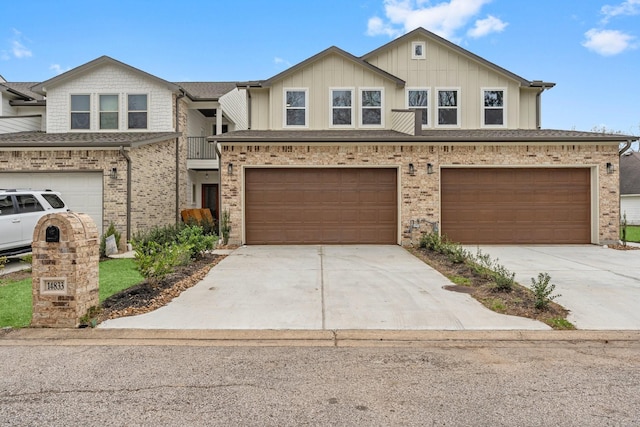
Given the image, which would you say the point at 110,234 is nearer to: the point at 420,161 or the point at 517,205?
the point at 420,161

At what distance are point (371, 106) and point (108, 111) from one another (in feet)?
33.2

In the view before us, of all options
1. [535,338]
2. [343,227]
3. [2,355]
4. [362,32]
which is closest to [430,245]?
[343,227]

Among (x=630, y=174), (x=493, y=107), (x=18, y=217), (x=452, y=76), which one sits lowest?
(x=18, y=217)

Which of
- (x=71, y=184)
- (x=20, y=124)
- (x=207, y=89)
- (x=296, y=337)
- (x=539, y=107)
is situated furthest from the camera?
(x=207, y=89)

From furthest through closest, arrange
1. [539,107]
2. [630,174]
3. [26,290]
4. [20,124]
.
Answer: [630,174] < [20,124] < [539,107] < [26,290]

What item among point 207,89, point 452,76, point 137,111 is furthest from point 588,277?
point 207,89

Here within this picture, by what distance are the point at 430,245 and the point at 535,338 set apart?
7.32 metres

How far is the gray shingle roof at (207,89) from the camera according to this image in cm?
1945

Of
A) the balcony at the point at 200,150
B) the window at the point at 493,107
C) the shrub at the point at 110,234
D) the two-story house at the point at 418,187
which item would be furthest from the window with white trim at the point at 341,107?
the shrub at the point at 110,234

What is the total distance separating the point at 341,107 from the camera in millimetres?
16297

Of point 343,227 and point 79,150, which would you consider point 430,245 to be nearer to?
point 343,227

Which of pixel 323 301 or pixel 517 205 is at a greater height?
pixel 517 205

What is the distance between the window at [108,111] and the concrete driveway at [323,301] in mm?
9837

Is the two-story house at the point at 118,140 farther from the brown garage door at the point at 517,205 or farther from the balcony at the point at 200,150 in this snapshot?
the brown garage door at the point at 517,205
